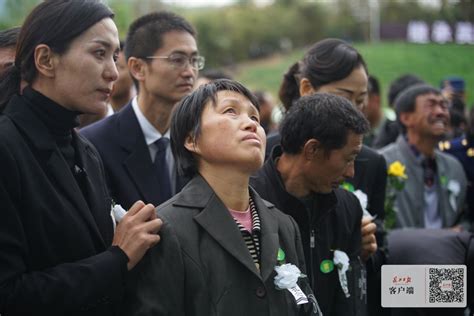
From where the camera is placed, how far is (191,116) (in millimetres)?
3010

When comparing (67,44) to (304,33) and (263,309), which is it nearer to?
(263,309)

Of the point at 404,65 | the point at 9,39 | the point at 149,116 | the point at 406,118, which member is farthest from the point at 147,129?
the point at 404,65

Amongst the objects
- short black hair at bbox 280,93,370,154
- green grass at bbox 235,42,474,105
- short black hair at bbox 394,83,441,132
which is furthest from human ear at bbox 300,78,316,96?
green grass at bbox 235,42,474,105

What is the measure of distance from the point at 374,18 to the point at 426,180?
56.7 meters

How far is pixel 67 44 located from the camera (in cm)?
277

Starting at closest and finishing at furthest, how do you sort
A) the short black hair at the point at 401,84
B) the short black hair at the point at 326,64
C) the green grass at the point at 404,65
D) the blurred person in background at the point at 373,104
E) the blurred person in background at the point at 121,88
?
the short black hair at the point at 326,64 → the blurred person in background at the point at 121,88 → the blurred person in background at the point at 373,104 → the short black hair at the point at 401,84 → the green grass at the point at 404,65

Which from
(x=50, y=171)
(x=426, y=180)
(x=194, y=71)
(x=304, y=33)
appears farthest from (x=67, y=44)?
(x=304, y=33)

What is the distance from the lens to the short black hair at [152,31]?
4.73 metres

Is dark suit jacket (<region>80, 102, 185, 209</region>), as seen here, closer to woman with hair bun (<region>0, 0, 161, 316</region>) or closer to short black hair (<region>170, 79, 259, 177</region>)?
short black hair (<region>170, 79, 259, 177</region>)

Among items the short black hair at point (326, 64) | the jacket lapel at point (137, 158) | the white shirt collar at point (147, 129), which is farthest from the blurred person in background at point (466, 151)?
the jacket lapel at point (137, 158)

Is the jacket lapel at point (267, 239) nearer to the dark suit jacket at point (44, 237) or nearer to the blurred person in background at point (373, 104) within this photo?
the dark suit jacket at point (44, 237)

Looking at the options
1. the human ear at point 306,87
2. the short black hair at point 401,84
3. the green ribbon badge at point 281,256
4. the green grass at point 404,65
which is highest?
the human ear at point 306,87

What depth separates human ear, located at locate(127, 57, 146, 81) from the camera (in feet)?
15.5

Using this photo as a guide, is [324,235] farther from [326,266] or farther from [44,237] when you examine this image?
[44,237]
